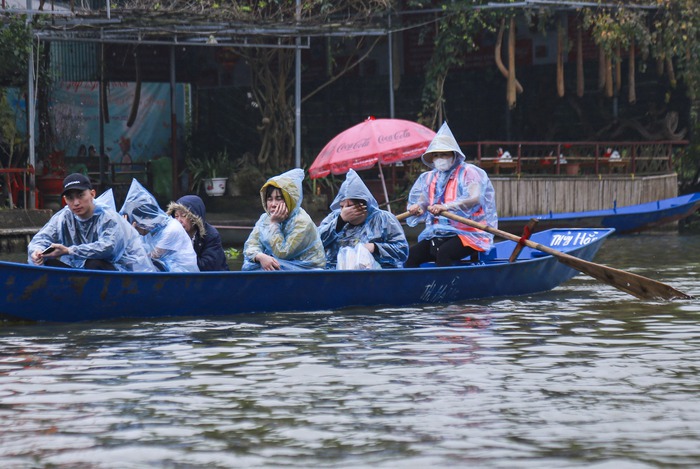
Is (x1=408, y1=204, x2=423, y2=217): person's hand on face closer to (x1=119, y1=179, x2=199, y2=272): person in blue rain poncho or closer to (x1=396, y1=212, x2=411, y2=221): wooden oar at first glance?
(x1=396, y1=212, x2=411, y2=221): wooden oar

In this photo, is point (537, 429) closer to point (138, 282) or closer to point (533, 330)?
point (533, 330)

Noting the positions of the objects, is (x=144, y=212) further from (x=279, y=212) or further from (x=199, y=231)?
(x=279, y=212)

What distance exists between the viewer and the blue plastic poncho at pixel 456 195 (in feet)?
38.8

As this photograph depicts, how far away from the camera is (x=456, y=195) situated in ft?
Answer: 38.9

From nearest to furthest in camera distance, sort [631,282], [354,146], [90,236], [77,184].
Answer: [77,184] < [90,236] < [631,282] < [354,146]

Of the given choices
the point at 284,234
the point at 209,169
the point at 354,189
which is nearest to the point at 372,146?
the point at 209,169

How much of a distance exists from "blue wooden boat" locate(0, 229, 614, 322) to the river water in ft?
0.40

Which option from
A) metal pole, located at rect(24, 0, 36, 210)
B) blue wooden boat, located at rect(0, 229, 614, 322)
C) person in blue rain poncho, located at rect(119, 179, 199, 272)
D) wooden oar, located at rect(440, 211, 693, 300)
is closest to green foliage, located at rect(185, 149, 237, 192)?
metal pole, located at rect(24, 0, 36, 210)

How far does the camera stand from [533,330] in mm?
10000

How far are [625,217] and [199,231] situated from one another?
1162cm

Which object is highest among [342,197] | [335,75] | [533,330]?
[335,75]

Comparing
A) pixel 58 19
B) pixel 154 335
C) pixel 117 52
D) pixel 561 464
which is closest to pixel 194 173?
pixel 117 52

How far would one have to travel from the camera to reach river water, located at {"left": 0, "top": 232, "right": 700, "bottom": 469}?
228 inches

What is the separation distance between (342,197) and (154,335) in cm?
226
